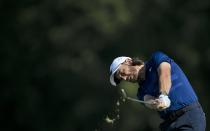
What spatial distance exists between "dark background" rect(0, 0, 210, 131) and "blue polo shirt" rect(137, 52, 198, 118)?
2040cm

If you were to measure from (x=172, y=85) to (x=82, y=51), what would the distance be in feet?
78.4

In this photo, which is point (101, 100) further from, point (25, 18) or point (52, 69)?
point (25, 18)

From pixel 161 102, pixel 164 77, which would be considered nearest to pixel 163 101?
pixel 161 102

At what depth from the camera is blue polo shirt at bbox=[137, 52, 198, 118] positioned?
12.1 m

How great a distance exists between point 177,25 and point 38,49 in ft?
15.8

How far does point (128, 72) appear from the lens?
12430mm

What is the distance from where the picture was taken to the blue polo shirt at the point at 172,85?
12117 mm

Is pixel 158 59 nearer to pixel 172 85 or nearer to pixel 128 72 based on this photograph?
pixel 172 85

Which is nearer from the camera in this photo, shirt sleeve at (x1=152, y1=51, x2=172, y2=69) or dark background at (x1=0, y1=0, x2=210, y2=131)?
shirt sleeve at (x1=152, y1=51, x2=172, y2=69)

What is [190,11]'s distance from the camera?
36188mm

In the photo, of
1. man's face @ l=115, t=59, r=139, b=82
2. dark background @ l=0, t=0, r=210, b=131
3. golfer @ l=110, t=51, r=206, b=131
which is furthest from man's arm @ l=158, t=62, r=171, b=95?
dark background @ l=0, t=0, r=210, b=131

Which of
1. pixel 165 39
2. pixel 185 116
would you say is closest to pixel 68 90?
pixel 165 39

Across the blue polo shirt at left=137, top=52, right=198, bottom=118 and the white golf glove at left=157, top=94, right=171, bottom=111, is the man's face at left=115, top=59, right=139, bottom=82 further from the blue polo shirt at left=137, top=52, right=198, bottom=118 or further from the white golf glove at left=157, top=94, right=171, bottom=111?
the white golf glove at left=157, top=94, right=171, bottom=111

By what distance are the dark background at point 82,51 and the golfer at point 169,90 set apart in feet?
66.7
